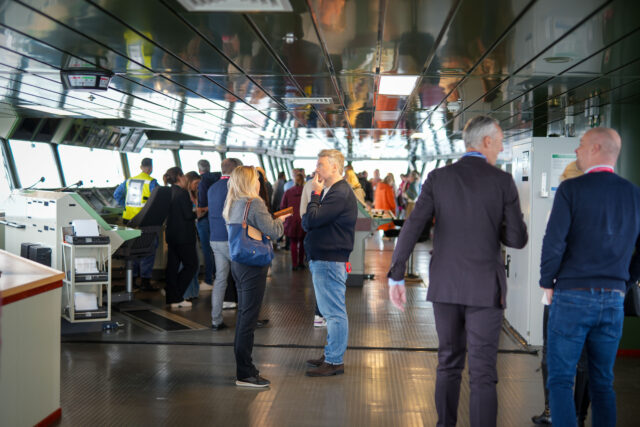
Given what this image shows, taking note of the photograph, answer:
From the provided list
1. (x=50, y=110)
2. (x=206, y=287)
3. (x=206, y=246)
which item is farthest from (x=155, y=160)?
(x=206, y=246)

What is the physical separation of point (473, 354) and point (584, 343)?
569 millimetres

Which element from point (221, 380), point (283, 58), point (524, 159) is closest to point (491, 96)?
point (524, 159)

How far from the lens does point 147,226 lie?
739 centimetres

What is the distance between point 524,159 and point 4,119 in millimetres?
8140

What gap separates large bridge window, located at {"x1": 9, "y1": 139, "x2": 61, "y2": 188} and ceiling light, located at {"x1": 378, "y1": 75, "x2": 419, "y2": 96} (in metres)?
6.10

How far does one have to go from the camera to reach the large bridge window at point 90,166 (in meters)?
11.6

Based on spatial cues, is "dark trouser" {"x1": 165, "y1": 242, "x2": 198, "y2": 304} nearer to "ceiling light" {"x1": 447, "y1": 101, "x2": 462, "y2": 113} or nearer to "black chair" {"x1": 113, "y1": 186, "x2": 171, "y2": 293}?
"black chair" {"x1": 113, "y1": 186, "x2": 171, "y2": 293}

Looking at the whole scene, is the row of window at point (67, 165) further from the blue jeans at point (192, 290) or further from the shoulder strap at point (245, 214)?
the shoulder strap at point (245, 214)

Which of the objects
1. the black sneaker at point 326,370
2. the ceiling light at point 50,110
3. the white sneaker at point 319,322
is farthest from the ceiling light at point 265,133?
the black sneaker at point 326,370

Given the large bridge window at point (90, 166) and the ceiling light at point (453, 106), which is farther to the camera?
the large bridge window at point (90, 166)

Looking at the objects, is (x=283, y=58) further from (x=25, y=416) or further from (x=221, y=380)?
(x=25, y=416)

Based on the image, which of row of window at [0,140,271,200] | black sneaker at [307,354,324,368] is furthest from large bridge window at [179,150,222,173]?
black sneaker at [307,354,324,368]

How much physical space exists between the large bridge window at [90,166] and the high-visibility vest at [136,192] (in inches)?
127

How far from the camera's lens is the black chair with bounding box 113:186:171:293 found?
23.8ft
